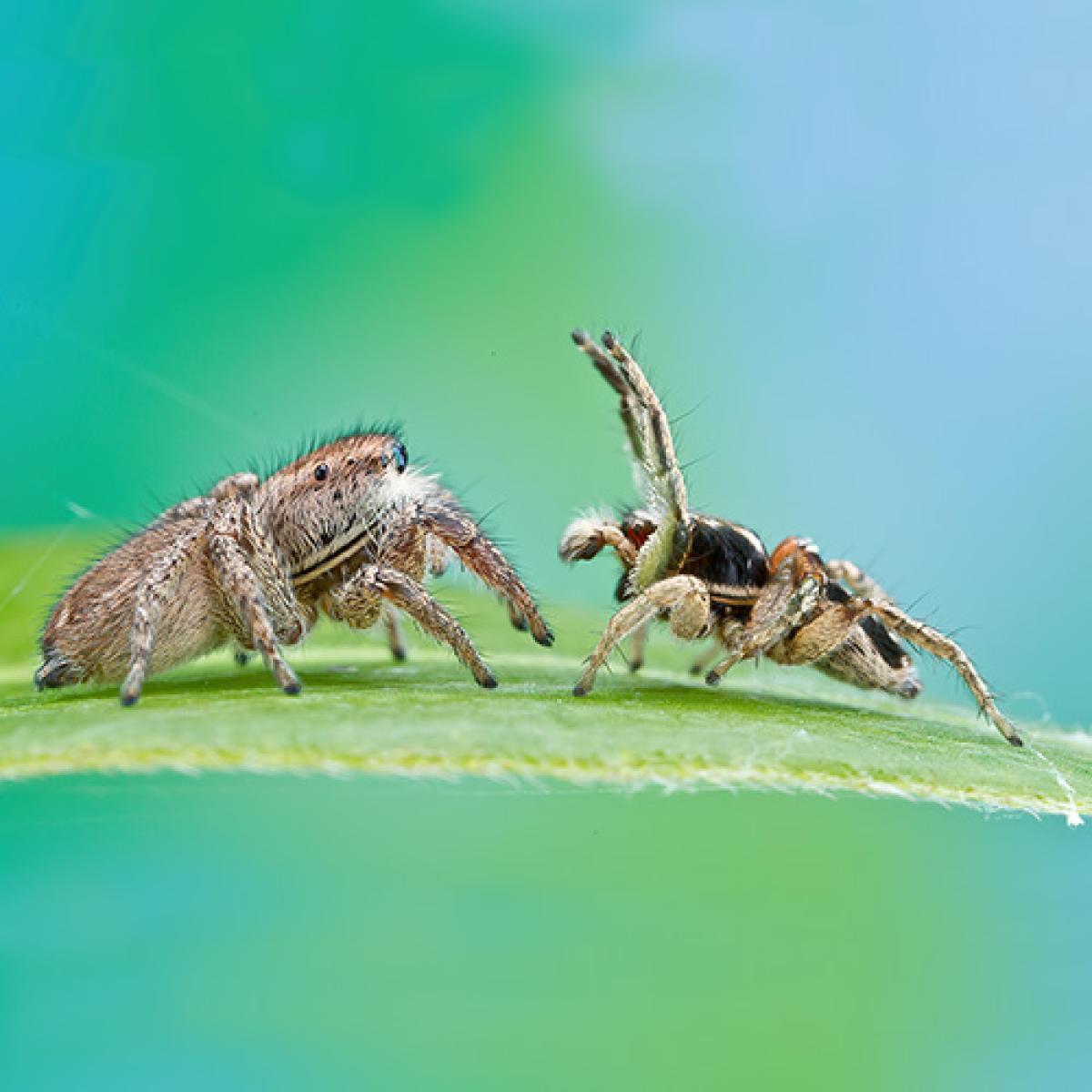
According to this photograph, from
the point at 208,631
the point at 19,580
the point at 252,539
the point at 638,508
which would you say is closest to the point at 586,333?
the point at 638,508

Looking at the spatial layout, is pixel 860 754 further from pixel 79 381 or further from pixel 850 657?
pixel 79 381

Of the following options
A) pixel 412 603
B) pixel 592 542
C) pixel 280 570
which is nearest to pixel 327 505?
pixel 280 570

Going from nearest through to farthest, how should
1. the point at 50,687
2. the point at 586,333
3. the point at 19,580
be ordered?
the point at 586,333 → the point at 50,687 → the point at 19,580

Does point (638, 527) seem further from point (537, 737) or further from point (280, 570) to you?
point (537, 737)

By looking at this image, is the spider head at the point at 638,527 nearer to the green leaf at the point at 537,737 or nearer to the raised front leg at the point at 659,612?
the raised front leg at the point at 659,612

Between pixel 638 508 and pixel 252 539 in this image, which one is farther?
pixel 638 508

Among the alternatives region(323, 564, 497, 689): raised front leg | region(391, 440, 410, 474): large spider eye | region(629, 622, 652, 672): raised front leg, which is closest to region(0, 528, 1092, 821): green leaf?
region(323, 564, 497, 689): raised front leg

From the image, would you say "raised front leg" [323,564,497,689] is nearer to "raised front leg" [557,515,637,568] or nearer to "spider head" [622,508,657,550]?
"raised front leg" [557,515,637,568]
